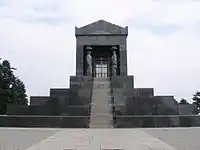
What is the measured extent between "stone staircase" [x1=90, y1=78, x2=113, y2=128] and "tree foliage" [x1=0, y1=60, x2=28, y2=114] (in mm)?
9156

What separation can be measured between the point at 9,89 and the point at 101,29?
1618 centimetres

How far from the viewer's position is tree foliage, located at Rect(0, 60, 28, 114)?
105 feet

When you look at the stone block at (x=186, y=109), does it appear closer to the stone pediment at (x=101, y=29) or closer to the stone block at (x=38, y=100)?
the stone block at (x=38, y=100)

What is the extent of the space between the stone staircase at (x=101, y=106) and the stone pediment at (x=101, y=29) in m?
5.53

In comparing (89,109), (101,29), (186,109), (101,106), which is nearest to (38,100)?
(89,109)

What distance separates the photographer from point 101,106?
1948 cm

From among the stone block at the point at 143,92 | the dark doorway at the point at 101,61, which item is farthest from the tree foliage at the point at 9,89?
the stone block at the point at 143,92

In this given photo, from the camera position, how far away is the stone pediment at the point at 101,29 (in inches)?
1166

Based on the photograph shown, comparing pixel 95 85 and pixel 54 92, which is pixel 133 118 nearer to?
pixel 54 92

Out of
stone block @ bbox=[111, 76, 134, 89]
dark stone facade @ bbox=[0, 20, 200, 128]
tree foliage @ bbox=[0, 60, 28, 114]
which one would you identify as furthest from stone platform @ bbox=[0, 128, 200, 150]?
tree foliage @ bbox=[0, 60, 28, 114]

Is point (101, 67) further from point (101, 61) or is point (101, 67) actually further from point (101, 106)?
point (101, 106)

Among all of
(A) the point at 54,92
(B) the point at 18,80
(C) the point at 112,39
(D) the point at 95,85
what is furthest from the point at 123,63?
(B) the point at 18,80

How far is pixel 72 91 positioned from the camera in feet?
64.6

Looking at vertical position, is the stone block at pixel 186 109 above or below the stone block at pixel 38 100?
below
